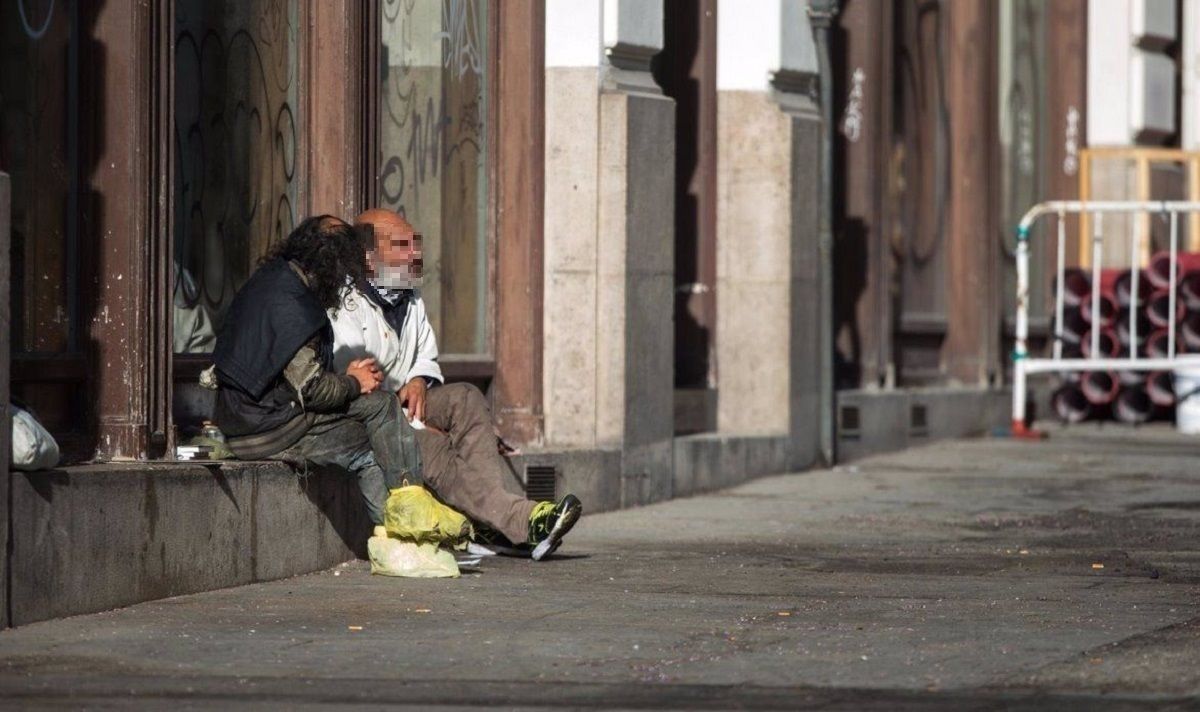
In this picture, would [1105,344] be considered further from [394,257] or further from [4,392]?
[4,392]

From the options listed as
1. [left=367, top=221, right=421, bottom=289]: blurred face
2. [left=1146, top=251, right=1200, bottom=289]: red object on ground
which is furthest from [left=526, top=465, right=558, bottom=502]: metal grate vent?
[left=1146, top=251, right=1200, bottom=289]: red object on ground

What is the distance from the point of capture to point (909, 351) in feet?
64.7

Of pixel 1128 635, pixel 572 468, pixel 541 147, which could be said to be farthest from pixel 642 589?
pixel 541 147

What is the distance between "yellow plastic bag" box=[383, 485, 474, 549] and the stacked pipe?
1123cm

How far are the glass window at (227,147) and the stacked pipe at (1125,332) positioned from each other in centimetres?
1026

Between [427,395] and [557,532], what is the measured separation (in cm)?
86

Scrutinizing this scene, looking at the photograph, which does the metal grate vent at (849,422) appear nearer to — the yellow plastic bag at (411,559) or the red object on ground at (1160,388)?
the red object on ground at (1160,388)

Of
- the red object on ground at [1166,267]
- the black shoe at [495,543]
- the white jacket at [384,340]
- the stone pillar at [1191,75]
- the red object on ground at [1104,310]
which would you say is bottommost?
the black shoe at [495,543]

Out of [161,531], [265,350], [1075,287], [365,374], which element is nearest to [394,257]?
[365,374]

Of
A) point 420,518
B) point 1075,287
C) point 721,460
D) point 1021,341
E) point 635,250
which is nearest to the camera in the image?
point 420,518

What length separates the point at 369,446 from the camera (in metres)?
9.95

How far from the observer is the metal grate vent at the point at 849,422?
17.5m

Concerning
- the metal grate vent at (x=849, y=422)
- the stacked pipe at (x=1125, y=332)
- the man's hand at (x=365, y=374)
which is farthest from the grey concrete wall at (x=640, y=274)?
the stacked pipe at (x=1125, y=332)

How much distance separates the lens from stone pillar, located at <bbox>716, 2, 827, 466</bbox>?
15719mm
